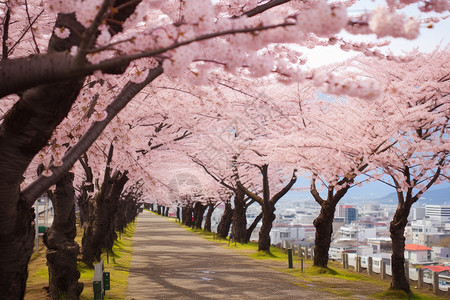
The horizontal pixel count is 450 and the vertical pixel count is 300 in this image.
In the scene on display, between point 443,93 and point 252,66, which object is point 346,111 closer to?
point 443,93

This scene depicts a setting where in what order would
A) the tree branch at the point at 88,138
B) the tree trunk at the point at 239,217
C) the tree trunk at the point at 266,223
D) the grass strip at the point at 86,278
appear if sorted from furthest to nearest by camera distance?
the tree trunk at the point at 239,217 → the tree trunk at the point at 266,223 → the grass strip at the point at 86,278 → the tree branch at the point at 88,138

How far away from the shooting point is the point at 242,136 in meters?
26.0

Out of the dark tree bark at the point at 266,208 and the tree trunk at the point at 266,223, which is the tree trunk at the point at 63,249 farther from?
the tree trunk at the point at 266,223

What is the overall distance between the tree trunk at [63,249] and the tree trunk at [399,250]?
9.86 meters

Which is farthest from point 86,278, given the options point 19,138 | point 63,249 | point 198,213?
point 198,213

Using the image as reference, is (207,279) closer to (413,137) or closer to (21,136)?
(413,137)

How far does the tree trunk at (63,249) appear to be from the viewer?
993 cm

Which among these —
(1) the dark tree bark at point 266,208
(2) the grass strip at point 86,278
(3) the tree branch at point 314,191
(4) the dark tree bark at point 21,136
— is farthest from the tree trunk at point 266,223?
(4) the dark tree bark at point 21,136

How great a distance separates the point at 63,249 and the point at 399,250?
1062cm

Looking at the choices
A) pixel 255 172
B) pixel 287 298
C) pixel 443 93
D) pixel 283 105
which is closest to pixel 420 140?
pixel 443 93

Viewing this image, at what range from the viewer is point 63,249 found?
33.3ft

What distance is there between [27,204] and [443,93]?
45.2ft

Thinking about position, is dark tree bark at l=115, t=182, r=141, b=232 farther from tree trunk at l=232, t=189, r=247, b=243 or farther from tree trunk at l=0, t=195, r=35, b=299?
tree trunk at l=0, t=195, r=35, b=299

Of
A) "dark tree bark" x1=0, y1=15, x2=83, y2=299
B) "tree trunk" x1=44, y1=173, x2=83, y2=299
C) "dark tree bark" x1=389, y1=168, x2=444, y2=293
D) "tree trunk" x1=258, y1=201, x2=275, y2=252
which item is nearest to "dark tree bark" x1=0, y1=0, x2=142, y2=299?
"dark tree bark" x1=0, y1=15, x2=83, y2=299
